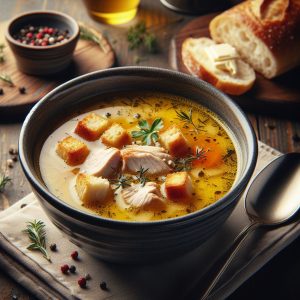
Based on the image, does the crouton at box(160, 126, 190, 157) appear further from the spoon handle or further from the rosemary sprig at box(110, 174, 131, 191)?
the spoon handle

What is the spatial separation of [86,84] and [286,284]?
121 cm

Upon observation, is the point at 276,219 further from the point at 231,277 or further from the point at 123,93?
the point at 123,93

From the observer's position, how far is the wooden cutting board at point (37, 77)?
3338 mm

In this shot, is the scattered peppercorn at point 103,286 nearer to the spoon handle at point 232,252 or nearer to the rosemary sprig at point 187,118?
the spoon handle at point 232,252

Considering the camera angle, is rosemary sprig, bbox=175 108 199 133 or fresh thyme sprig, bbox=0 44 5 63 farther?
fresh thyme sprig, bbox=0 44 5 63

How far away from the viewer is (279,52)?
362cm

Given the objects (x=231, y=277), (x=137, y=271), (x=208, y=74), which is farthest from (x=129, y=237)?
(x=208, y=74)

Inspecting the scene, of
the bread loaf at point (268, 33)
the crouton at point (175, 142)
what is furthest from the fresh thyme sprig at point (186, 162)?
the bread loaf at point (268, 33)

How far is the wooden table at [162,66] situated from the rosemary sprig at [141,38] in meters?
0.05

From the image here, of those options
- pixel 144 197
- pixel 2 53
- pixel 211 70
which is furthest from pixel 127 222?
pixel 2 53

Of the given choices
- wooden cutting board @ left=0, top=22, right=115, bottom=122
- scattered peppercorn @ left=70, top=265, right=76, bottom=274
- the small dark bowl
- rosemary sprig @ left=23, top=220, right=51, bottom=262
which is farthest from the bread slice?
scattered peppercorn @ left=70, top=265, right=76, bottom=274

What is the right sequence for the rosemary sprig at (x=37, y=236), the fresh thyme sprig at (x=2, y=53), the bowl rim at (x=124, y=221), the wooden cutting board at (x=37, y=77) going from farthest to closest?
the fresh thyme sprig at (x=2, y=53), the wooden cutting board at (x=37, y=77), the rosemary sprig at (x=37, y=236), the bowl rim at (x=124, y=221)

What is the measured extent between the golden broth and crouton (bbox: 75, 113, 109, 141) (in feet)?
0.09

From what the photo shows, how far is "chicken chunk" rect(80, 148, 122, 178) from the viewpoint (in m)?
2.27
